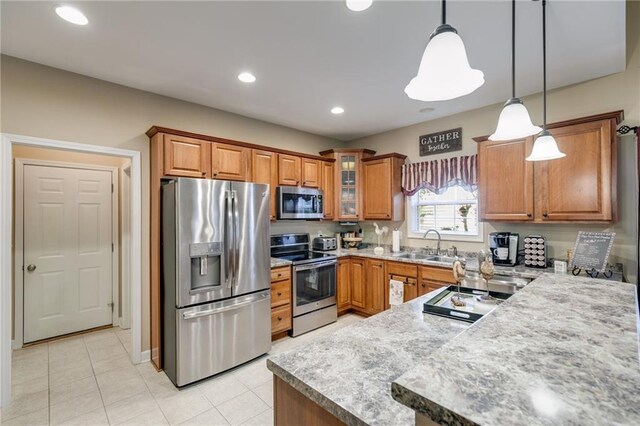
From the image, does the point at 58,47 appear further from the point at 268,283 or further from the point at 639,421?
the point at 639,421

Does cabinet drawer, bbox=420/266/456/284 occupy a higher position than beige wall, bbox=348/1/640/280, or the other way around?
beige wall, bbox=348/1/640/280

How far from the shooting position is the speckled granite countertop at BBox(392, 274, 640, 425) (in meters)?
0.54

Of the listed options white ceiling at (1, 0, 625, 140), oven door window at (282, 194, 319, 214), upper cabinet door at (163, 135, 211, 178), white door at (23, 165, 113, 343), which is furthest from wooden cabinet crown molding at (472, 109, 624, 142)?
white door at (23, 165, 113, 343)

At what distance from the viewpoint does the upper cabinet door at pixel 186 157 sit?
2.94 metres

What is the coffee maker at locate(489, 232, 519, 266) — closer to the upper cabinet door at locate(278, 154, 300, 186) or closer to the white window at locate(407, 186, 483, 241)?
the white window at locate(407, 186, 483, 241)

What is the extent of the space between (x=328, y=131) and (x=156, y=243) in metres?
2.97

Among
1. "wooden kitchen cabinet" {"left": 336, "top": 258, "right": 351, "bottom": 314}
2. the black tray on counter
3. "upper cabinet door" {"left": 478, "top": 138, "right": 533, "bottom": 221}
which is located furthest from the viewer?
"wooden kitchen cabinet" {"left": 336, "top": 258, "right": 351, "bottom": 314}

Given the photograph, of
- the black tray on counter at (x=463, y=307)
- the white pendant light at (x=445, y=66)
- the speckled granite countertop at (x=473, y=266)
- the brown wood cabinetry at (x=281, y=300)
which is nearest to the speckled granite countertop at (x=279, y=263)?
the brown wood cabinetry at (x=281, y=300)

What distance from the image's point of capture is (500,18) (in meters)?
1.98

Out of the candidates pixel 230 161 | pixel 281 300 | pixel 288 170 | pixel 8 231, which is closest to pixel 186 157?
pixel 230 161

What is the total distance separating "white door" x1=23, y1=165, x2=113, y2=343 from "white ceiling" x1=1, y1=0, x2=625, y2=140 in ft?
5.69

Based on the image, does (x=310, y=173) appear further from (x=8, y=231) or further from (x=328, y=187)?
(x=8, y=231)

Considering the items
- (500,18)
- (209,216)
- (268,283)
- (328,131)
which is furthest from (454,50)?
(328,131)

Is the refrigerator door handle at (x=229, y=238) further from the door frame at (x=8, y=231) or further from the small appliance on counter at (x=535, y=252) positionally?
the small appliance on counter at (x=535, y=252)
